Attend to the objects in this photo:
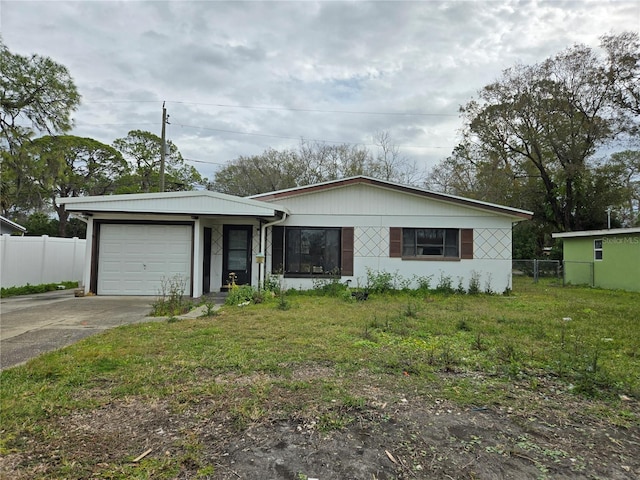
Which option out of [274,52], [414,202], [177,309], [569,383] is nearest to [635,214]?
[414,202]

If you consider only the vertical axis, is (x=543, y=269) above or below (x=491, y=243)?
below

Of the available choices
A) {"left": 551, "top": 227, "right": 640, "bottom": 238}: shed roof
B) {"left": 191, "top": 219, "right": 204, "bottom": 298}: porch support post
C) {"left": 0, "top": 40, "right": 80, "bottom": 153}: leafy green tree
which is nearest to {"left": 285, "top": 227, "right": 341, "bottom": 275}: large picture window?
{"left": 191, "top": 219, "right": 204, "bottom": 298}: porch support post

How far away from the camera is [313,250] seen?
447 inches

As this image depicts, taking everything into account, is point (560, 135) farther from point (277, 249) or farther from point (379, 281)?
point (277, 249)

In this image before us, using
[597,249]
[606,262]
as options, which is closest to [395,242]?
[606,262]

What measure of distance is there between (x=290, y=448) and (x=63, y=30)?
9033 millimetres

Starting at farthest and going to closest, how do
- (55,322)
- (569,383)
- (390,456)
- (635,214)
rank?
1. (635,214)
2. (55,322)
3. (569,383)
4. (390,456)

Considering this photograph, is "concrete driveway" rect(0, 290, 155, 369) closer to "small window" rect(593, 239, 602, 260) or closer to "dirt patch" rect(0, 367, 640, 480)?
"dirt patch" rect(0, 367, 640, 480)

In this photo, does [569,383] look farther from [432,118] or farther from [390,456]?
[432,118]

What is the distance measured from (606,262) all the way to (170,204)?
15.7m

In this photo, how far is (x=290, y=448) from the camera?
2488 millimetres

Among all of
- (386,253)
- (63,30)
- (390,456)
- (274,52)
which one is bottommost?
(390,456)

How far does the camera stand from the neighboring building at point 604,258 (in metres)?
12.9

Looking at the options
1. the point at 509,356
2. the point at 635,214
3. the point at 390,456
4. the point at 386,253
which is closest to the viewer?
the point at 390,456
